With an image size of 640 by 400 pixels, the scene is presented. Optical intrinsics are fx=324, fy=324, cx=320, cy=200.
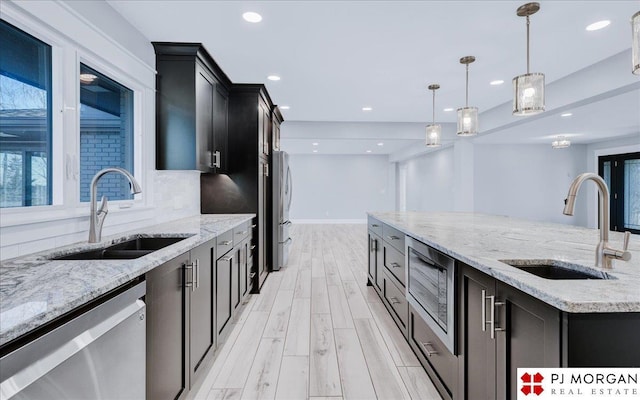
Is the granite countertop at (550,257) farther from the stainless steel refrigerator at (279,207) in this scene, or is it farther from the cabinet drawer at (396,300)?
the stainless steel refrigerator at (279,207)

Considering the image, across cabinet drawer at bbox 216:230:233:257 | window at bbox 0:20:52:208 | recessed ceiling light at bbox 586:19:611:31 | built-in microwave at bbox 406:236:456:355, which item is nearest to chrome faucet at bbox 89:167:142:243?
window at bbox 0:20:52:208

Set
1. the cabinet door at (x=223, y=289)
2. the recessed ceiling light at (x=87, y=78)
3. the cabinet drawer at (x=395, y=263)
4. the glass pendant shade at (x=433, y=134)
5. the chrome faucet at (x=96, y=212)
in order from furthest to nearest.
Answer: the glass pendant shade at (x=433, y=134), the cabinet drawer at (x=395, y=263), the cabinet door at (x=223, y=289), the recessed ceiling light at (x=87, y=78), the chrome faucet at (x=96, y=212)

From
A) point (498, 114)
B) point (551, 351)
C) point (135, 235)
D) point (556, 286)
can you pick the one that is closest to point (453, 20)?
point (556, 286)

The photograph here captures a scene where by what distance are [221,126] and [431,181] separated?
7.04m

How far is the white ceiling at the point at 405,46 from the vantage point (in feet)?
7.82

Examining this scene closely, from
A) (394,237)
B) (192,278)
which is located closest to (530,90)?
(394,237)

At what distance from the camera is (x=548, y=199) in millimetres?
8008

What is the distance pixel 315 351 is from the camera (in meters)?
2.36

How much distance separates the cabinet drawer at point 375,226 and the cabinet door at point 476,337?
1869 mm

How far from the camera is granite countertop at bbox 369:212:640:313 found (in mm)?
879

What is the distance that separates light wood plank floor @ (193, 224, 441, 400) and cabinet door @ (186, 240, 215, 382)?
22 cm

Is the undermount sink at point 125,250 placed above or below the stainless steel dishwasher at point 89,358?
above

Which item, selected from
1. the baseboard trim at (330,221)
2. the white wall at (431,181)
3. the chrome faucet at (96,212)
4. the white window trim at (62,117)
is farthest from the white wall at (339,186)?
the chrome faucet at (96,212)

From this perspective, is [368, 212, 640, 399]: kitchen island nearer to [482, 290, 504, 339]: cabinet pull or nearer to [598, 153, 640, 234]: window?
[482, 290, 504, 339]: cabinet pull
